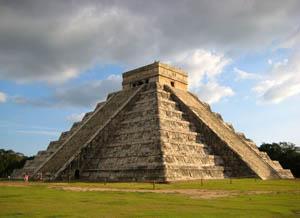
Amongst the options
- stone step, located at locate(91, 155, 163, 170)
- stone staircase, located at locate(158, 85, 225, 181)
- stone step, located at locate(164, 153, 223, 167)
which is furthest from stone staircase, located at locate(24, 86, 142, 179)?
stone step, located at locate(164, 153, 223, 167)

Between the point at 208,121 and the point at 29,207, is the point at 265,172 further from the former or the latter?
the point at 29,207

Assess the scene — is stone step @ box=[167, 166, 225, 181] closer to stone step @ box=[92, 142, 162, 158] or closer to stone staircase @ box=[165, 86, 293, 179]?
stone step @ box=[92, 142, 162, 158]

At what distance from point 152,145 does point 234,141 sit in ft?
37.2

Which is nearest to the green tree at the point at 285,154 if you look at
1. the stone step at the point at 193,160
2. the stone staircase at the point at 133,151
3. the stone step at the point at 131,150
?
the stone step at the point at 193,160

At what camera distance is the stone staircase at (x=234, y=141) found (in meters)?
34.9

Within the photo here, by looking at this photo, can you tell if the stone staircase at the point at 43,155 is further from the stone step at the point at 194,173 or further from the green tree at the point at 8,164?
the green tree at the point at 8,164

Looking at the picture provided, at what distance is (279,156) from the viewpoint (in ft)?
177

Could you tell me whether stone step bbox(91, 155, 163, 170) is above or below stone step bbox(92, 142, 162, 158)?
below

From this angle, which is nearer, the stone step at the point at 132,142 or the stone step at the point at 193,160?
the stone step at the point at 193,160

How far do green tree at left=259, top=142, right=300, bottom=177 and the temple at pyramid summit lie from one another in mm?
10503

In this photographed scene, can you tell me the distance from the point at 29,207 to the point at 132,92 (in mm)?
Result: 29603

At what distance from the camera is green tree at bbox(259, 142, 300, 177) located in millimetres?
50281

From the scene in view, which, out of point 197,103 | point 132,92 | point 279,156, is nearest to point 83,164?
point 132,92

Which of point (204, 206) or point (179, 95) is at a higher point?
point (179, 95)
